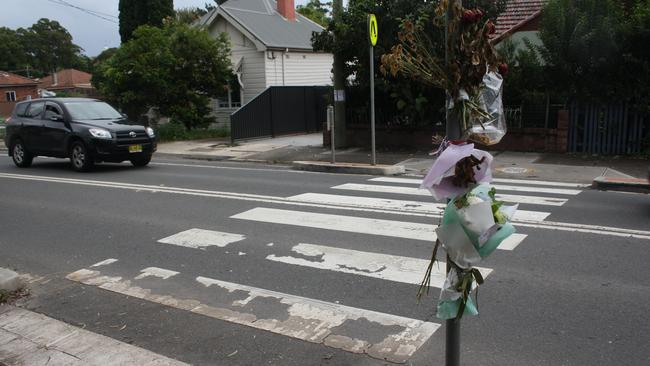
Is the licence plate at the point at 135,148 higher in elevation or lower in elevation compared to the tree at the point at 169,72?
lower

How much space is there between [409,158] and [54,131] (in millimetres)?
8784

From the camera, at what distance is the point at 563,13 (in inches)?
535

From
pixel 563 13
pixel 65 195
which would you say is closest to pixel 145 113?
pixel 65 195

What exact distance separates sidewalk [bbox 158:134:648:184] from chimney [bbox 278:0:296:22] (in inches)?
394

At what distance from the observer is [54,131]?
14211mm

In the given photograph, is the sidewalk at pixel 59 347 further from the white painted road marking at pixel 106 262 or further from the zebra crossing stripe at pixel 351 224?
the zebra crossing stripe at pixel 351 224

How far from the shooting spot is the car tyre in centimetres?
1518

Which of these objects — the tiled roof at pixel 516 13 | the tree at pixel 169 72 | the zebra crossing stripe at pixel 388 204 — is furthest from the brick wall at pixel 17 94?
the zebra crossing stripe at pixel 388 204

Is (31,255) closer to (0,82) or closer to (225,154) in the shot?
(225,154)

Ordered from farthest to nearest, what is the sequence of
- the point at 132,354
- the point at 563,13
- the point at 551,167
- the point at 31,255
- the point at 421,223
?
the point at 563,13 → the point at 551,167 → the point at 421,223 → the point at 31,255 → the point at 132,354

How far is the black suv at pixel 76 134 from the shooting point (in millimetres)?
13570

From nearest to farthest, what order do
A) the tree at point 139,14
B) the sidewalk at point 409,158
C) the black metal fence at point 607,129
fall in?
the sidewalk at point 409,158 → the black metal fence at point 607,129 → the tree at point 139,14

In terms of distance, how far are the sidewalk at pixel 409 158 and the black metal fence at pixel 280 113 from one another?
0.69 meters

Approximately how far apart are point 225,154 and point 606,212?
11.2m
